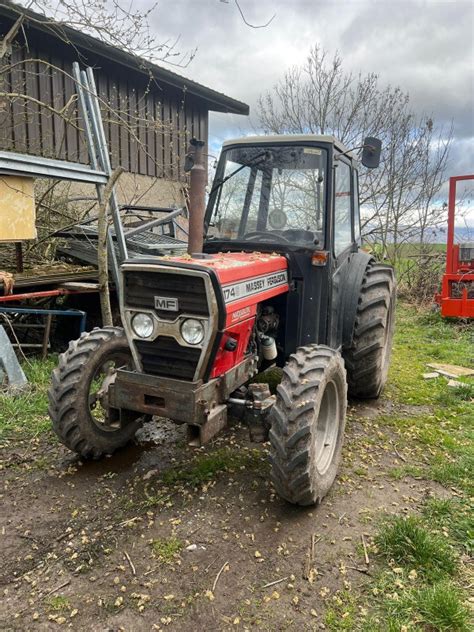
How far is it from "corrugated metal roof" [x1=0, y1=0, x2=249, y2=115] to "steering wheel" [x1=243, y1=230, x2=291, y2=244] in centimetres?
264

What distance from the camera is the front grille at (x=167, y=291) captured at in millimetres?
2662

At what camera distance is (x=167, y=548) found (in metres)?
2.48

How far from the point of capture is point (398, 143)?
11250 mm

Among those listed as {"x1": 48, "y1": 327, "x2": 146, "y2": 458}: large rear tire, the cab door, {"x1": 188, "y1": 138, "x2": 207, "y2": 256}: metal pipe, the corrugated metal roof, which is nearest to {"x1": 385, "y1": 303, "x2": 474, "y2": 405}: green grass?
the cab door

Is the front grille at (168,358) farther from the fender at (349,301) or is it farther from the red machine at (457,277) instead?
the red machine at (457,277)

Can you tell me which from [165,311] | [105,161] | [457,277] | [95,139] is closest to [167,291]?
[165,311]

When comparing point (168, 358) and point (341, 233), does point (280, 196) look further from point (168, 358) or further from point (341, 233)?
point (168, 358)

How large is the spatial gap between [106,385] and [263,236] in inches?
64.1

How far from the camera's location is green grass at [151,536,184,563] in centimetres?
242

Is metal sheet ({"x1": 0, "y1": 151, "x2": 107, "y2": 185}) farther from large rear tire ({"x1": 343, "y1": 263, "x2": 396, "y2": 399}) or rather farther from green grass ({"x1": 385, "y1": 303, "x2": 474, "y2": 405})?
green grass ({"x1": 385, "y1": 303, "x2": 474, "y2": 405})

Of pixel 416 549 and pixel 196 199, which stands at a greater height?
pixel 196 199

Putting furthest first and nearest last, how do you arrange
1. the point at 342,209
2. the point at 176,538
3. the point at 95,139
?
the point at 95,139 < the point at 342,209 < the point at 176,538

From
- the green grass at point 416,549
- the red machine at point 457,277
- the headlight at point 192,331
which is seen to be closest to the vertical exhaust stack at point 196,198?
the headlight at point 192,331

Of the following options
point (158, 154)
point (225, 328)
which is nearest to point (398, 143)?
point (158, 154)
